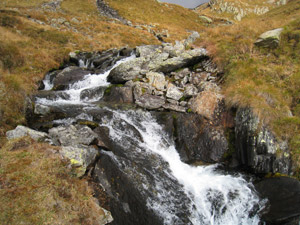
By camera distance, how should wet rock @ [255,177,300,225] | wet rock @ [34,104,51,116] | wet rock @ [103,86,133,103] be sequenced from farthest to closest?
wet rock @ [103,86,133,103] → wet rock @ [34,104,51,116] → wet rock @ [255,177,300,225]

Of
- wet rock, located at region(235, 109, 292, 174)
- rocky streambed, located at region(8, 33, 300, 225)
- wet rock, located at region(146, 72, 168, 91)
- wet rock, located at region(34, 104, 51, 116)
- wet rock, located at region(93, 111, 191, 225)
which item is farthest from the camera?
wet rock, located at region(146, 72, 168, 91)

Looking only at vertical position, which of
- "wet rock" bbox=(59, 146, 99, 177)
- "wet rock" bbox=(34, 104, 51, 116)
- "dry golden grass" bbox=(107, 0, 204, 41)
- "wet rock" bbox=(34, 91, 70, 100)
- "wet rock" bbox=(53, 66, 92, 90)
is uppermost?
"dry golden grass" bbox=(107, 0, 204, 41)

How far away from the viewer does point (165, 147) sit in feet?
34.6

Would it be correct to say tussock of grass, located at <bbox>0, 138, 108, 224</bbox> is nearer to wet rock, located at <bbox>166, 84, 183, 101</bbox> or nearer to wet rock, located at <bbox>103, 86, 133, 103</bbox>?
wet rock, located at <bbox>103, 86, 133, 103</bbox>

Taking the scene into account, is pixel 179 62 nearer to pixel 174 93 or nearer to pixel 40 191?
pixel 174 93

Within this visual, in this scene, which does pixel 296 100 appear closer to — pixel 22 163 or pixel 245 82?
pixel 245 82

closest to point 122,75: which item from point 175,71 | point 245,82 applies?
point 175,71

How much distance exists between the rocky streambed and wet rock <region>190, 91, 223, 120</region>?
0.21ft

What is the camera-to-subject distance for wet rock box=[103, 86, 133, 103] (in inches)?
519

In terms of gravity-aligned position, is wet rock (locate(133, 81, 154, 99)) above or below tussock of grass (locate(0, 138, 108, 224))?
above

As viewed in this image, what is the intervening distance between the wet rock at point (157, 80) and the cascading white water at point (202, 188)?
3.75 m

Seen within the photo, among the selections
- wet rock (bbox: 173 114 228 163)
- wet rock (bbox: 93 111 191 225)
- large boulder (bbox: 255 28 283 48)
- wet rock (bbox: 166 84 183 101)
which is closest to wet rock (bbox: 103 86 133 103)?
wet rock (bbox: 166 84 183 101)

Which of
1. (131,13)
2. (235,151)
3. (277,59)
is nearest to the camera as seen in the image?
(235,151)

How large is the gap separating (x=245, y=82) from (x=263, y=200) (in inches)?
283
